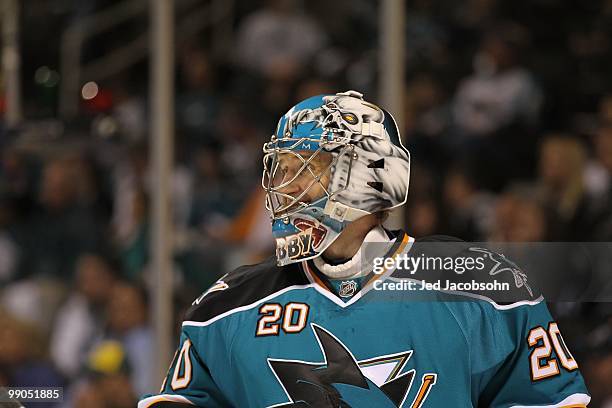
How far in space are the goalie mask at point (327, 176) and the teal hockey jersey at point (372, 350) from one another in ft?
0.27

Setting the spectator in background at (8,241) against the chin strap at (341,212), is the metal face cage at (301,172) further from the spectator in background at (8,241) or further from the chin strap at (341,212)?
the spectator in background at (8,241)

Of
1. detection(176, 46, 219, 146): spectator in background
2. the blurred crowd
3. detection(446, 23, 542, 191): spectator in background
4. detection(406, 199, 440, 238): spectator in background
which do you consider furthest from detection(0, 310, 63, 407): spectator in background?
detection(446, 23, 542, 191): spectator in background

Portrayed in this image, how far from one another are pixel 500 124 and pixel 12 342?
2058 millimetres

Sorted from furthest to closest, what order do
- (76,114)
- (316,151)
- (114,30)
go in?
(114,30) → (76,114) → (316,151)

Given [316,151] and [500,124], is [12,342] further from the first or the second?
[316,151]

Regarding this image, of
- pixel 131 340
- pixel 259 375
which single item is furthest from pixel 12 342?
pixel 259 375

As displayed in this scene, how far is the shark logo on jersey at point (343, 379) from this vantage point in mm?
2387

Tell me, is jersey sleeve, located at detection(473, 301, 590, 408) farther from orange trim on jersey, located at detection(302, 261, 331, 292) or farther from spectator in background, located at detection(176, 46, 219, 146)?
spectator in background, located at detection(176, 46, 219, 146)

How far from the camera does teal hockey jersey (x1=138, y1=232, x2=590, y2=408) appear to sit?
2.37 metres

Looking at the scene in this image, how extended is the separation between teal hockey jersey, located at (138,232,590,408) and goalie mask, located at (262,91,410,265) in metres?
0.08

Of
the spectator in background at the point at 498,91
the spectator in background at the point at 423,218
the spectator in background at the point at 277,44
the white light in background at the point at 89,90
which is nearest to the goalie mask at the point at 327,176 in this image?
the spectator in background at the point at 423,218

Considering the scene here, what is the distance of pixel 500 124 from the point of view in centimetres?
497

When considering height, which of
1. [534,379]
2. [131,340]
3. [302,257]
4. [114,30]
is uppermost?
[114,30]

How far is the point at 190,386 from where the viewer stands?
2537 mm
